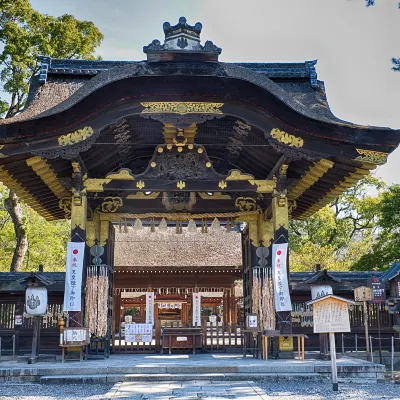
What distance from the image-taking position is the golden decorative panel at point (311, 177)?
1024 centimetres

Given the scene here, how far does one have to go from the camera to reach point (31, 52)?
22.1 meters

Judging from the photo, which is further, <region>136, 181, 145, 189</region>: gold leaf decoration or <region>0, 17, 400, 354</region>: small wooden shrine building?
<region>136, 181, 145, 189</region>: gold leaf decoration

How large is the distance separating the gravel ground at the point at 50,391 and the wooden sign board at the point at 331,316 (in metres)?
3.18

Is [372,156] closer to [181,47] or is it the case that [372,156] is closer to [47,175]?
[181,47]

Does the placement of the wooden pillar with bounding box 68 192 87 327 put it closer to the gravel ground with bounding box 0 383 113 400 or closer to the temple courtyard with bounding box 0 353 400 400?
the temple courtyard with bounding box 0 353 400 400

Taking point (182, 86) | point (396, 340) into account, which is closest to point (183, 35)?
point (182, 86)

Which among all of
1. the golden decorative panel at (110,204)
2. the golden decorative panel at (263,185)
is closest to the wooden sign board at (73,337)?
the golden decorative panel at (110,204)

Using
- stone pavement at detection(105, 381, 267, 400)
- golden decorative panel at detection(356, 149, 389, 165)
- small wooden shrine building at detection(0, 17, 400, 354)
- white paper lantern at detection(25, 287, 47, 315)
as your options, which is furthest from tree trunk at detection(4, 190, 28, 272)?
golden decorative panel at detection(356, 149, 389, 165)

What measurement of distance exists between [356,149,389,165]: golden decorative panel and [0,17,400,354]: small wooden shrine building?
0.06ft

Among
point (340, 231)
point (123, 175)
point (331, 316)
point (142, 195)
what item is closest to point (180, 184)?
point (123, 175)

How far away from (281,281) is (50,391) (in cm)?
473

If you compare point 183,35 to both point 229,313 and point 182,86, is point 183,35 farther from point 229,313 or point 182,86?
point 229,313

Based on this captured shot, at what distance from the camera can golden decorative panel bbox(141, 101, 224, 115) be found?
31.1 feet

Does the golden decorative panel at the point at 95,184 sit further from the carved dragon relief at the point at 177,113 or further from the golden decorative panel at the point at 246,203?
the golden decorative panel at the point at 246,203
